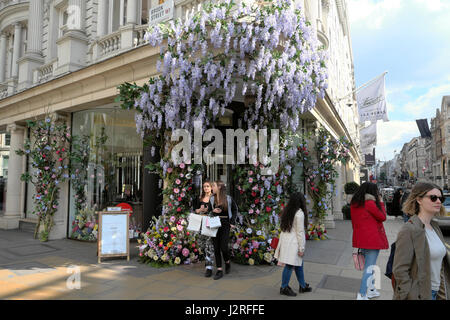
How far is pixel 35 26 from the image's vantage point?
13000mm

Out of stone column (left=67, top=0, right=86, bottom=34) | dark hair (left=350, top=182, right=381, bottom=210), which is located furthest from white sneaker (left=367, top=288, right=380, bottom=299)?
stone column (left=67, top=0, right=86, bottom=34)

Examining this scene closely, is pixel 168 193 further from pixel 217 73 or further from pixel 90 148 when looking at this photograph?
pixel 90 148

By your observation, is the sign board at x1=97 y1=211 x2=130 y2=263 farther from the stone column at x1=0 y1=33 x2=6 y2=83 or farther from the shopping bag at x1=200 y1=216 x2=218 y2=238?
the stone column at x1=0 y1=33 x2=6 y2=83

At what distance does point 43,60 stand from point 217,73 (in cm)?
1024

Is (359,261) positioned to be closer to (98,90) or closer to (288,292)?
(288,292)

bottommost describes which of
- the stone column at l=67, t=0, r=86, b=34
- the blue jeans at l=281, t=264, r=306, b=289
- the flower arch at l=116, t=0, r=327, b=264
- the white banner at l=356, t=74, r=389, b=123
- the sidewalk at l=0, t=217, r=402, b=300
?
the sidewalk at l=0, t=217, r=402, b=300

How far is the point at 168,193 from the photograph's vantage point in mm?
6875

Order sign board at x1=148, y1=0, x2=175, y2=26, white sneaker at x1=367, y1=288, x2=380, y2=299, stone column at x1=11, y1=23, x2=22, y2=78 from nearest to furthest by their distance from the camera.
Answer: white sneaker at x1=367, y1=288, x2=380, y2=299
sign board at x1=148, y1=0, x2=175, y2=26
stone column at x1=11, y1=23, x2=22, y2=78

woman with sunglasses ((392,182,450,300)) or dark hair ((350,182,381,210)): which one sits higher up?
dark hair ((350,182,381,210))

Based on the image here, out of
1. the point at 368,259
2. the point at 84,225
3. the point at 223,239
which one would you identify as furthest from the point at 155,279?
the point at 84,225

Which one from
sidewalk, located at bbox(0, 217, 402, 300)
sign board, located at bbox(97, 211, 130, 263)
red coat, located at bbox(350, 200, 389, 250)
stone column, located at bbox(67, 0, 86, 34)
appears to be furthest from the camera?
stone column, located at bbox(67, 0, 86, 34)

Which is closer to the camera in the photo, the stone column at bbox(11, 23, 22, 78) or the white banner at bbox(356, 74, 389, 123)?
the stone column at bbox(11, 23, 22, 78)

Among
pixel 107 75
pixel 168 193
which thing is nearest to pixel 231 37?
pixel 168 193

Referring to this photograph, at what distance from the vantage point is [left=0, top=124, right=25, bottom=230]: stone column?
12742 millimetres
